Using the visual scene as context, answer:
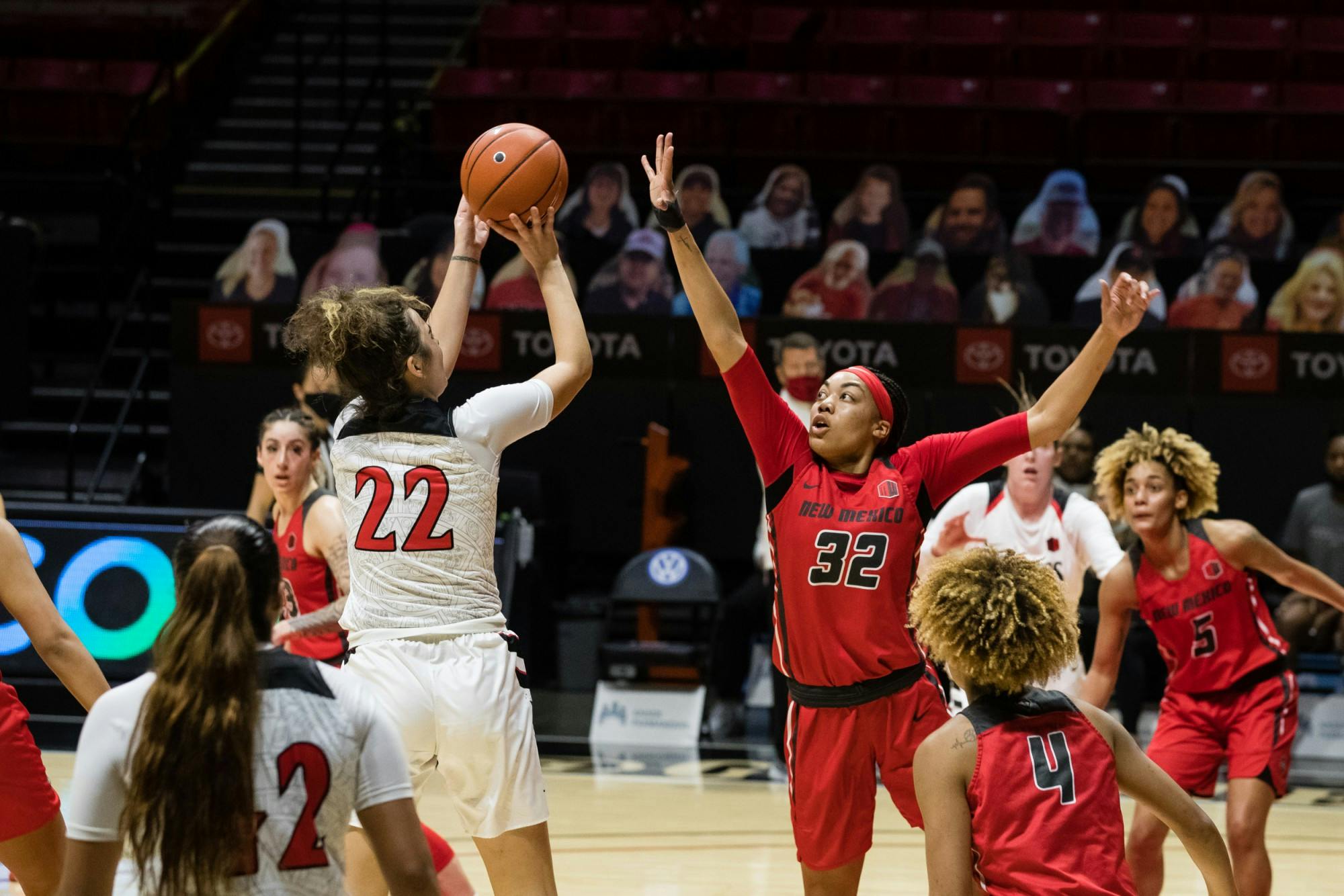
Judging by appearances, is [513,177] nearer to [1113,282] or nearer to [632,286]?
[632,286]

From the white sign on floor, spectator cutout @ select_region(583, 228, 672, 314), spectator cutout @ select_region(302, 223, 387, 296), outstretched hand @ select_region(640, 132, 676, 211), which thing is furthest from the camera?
spectator cutout @ select_region(302, 223, 387, 296)

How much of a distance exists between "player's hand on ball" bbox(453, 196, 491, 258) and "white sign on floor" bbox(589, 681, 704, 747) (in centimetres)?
511

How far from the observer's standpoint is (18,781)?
12.6 feet

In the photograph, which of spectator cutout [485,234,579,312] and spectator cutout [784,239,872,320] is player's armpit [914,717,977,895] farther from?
spectator cutout [485,234,579,312]

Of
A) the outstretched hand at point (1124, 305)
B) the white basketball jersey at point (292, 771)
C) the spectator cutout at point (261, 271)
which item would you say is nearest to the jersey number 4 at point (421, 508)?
the white basketball jersey at point (292, 771)

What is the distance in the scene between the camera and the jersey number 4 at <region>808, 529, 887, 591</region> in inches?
170

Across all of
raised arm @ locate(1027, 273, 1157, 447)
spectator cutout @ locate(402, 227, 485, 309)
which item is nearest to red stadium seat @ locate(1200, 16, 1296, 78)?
spectator cutout @ locate(402, 227, 485, 309)

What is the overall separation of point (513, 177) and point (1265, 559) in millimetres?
2588

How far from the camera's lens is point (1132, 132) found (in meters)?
12.8

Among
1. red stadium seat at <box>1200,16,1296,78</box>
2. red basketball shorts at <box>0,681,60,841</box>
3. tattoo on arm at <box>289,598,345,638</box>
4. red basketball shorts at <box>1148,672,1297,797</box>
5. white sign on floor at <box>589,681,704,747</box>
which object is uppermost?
red stadium seat at <box>1200,16,1296,78</box>

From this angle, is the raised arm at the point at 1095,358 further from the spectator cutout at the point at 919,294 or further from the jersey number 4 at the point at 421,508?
the spectator cutout at the point at 919,294

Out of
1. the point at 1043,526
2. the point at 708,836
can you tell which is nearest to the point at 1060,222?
the point at 1043,526

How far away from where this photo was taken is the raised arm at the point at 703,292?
427cm

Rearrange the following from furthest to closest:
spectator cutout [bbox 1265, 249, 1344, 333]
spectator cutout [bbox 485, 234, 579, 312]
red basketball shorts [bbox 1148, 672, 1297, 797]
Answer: spectator cutout [bbox 485, 234, 579, 312] < spectator cutout [bbox 1265, 249, 1344, 333] < red basketball shorts [bbox 1148, 672, 1297, 797]
